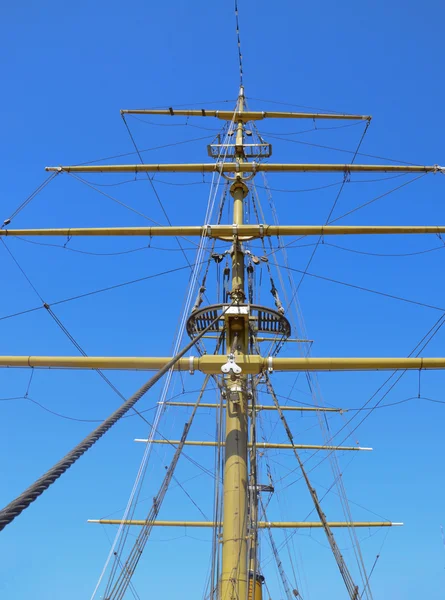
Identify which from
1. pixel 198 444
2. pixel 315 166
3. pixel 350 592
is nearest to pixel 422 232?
pixel 315 166

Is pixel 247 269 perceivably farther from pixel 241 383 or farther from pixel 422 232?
pixel 422 232

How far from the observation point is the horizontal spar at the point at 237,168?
1540 cm

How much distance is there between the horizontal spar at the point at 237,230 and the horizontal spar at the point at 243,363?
12.1 ft

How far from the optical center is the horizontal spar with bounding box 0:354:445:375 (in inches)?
435

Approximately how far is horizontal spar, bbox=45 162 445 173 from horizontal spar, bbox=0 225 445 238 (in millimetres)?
2444

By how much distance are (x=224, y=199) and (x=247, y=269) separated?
326 cm

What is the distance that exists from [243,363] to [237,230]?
388 centimetres

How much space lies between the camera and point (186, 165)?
51.4 ft

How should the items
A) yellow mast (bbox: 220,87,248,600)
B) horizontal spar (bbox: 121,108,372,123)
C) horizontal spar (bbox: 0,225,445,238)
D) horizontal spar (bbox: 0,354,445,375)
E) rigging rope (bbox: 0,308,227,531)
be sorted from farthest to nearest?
1. horizontal spar (bbox: 121,108,372,123)
2. horizontal spar (bbox: 0,225,445,238)
3. horizontal spar (bbox: 0,354,445,375)
4. yellow mast (bbox: 220,87,248,600)
5. rigging rope (bbox: 0,308,227,531)

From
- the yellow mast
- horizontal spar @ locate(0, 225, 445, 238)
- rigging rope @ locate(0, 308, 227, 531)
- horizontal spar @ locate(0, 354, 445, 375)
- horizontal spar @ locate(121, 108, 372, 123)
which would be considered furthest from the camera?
horizontal spar @ locate(121, 108, 372, 123)

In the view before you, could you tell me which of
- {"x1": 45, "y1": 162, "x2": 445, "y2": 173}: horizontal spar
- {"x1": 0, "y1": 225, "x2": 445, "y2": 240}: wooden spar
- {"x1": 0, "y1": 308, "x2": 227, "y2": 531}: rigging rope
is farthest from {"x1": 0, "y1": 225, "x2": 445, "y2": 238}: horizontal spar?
{"x1": 0, "y1": 308, "x2": 227, "y2": 531}: rigging rope

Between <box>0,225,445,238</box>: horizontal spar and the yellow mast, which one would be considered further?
<box>0,225,445,238</box>: horizontal spar

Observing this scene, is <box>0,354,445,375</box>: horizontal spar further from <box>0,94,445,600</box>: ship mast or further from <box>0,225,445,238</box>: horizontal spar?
<box>0,225,445,238</box>: horizontal spar

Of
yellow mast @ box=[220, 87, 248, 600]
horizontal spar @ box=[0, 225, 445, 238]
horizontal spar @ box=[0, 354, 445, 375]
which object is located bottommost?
yellow mast @ box=[220, 87, 248, 600]
